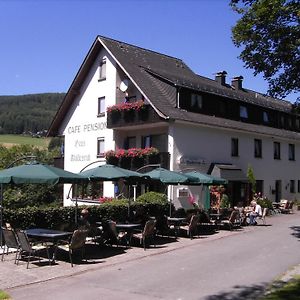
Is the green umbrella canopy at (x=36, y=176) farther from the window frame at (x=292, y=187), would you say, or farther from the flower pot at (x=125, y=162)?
the window frame at (x=292, y=187)

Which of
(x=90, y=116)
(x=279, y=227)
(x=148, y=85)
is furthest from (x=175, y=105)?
(x=279, y=227)

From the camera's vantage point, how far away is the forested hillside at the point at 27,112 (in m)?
112

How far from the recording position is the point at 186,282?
398 inches

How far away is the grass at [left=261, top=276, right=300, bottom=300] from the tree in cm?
892

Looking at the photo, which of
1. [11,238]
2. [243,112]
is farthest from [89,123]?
[11,238]

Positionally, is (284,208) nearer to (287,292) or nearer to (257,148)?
(257,148)

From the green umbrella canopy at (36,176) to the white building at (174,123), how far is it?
46.8 feet

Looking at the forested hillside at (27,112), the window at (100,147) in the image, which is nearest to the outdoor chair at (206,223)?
the window at (100,147)

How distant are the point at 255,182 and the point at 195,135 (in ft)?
22.3

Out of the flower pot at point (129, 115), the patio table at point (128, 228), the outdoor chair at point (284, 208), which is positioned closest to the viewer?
the patio table at point (128, 228)

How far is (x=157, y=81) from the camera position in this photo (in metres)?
31.3

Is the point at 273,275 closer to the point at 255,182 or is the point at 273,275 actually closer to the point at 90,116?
the point at 255,182

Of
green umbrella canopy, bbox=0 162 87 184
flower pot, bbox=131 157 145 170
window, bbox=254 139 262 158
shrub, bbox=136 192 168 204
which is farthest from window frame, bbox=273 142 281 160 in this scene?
green umbrella canopy, bbox=0 162 87 184

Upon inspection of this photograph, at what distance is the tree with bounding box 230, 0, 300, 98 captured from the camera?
51.6 feet
